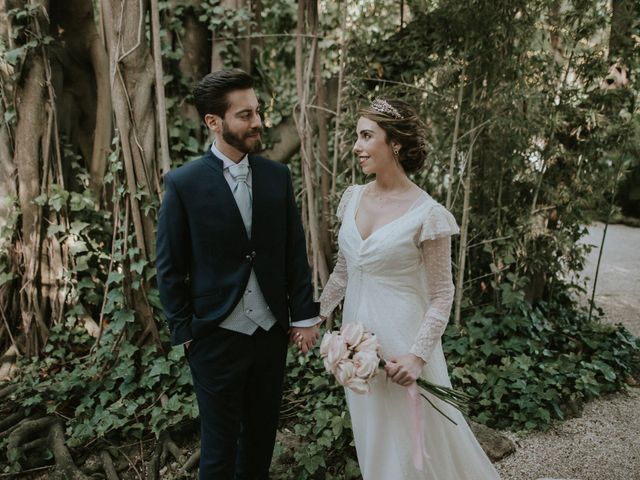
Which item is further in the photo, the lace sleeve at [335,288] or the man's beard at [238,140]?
the lace sleeve at [335,288]

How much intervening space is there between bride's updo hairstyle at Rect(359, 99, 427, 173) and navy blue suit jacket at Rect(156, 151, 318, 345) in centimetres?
47

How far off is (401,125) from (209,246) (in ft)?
2.74

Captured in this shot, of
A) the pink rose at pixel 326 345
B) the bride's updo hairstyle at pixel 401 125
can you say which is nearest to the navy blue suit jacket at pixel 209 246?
the pink rose at pixel 326 345

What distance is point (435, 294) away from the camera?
6.04 feet

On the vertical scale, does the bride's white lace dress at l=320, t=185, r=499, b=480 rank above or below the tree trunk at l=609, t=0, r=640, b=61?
below

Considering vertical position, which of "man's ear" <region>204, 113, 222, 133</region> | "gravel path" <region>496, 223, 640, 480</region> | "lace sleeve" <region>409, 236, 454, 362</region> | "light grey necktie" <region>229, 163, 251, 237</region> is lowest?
"gravel path" <region>496, 223, 640, 480</region>

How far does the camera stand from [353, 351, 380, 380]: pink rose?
167cm

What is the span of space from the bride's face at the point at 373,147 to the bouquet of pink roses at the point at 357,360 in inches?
23.7

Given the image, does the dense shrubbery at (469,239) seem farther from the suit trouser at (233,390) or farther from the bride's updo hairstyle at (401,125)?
the bride's updo hairstyle at (401,125)

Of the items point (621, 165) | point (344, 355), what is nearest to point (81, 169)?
point (344, 355)

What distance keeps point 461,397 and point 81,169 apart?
3.12 metres

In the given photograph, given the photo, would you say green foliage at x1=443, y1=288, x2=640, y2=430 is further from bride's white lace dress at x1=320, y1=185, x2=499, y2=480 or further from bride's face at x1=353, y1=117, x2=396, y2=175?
bride's face at x1=353, y1=117, x2=396, y2=175

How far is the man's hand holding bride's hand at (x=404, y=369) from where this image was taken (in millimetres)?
1735

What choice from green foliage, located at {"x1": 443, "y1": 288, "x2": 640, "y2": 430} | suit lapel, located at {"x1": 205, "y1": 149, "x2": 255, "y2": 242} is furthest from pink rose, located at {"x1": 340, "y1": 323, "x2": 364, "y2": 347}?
green foliage, located at {"x1": 443, "y1": 288, "x2": 640, "y2": 430}
